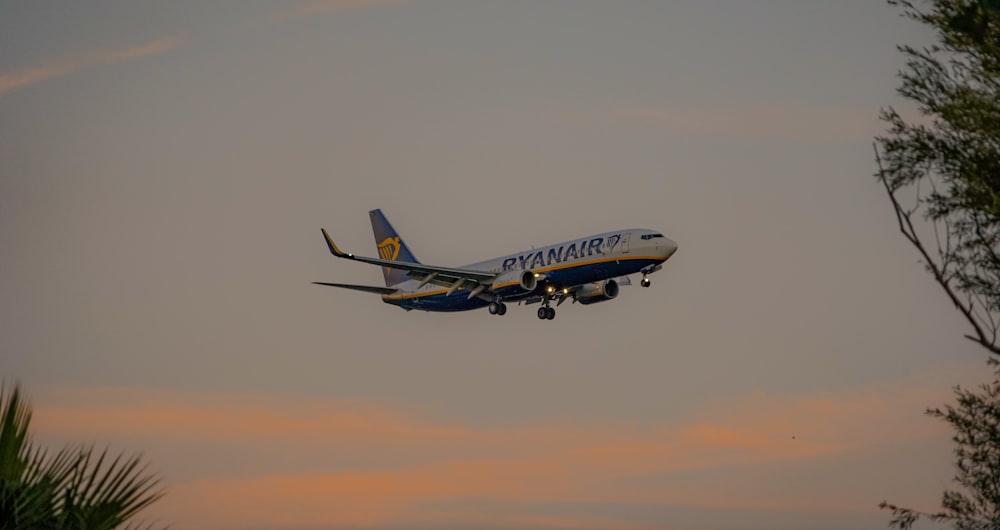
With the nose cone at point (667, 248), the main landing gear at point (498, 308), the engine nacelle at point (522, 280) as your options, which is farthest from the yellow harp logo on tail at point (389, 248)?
the nose cone at point (667, 248)

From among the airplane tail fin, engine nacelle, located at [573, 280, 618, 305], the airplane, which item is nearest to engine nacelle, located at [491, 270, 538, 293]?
the airplane

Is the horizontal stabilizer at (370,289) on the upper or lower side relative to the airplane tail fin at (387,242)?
lower

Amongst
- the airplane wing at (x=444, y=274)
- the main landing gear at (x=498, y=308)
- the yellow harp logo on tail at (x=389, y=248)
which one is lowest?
the main landing gear at (x=498, y=308)

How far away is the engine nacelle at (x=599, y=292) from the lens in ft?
234

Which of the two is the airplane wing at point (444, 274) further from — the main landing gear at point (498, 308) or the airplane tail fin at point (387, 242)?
the airplane tail fin at point (387, 242)

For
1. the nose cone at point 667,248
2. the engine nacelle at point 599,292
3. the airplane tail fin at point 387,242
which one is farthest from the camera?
the airplane tail fin at point 387,242

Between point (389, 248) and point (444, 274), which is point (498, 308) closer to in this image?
point (444, 274)

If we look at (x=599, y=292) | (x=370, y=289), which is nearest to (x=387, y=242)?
(x=370, y=289)

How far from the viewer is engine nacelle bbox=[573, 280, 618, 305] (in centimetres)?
7120

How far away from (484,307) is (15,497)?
61997 millimetres

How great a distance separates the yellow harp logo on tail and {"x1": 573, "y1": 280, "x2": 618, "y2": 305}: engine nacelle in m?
22.0

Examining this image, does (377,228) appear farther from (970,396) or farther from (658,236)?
(970,396)

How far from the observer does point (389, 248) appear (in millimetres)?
91312

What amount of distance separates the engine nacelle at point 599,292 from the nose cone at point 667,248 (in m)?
7.66
